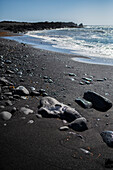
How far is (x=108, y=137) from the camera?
231 centimetres

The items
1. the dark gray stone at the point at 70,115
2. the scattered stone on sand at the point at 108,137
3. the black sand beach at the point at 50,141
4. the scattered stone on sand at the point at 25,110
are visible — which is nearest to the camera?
the black sand beach at the point at 50,141

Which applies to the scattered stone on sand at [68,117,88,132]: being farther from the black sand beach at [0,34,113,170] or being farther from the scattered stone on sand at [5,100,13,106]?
the scattered stone on sand at [5,100,13,106]

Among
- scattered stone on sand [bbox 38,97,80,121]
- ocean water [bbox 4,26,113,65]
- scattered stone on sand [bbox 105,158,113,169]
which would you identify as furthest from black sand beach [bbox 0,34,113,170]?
ocean water [bbox 4,26,113,65]

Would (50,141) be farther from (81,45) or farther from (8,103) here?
(81,45)

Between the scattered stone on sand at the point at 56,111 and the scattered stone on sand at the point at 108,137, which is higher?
the scattered stone on sand at the point at 56,111

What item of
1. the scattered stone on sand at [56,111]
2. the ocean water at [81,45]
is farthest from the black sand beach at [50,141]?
the ocean water at [81,45]

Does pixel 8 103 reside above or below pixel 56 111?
above

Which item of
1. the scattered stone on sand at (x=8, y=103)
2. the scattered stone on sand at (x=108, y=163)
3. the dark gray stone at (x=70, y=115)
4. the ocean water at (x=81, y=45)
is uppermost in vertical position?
the ocean water at (x=81, y=45)

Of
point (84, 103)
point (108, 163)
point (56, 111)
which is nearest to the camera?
point (108, 163)

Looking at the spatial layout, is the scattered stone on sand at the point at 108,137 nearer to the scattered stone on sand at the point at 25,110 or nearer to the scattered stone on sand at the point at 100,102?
the scattered stone on sand at the point at 100,102

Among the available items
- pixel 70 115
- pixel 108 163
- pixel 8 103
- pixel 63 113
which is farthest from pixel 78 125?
pixel 8 103

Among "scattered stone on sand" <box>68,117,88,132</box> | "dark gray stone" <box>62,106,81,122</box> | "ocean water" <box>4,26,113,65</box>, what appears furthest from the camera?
"ocean water" <box>4,26,113,65</box>

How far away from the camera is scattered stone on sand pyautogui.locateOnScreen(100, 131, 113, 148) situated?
87.3 inches

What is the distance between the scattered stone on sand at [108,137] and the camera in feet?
7.28
